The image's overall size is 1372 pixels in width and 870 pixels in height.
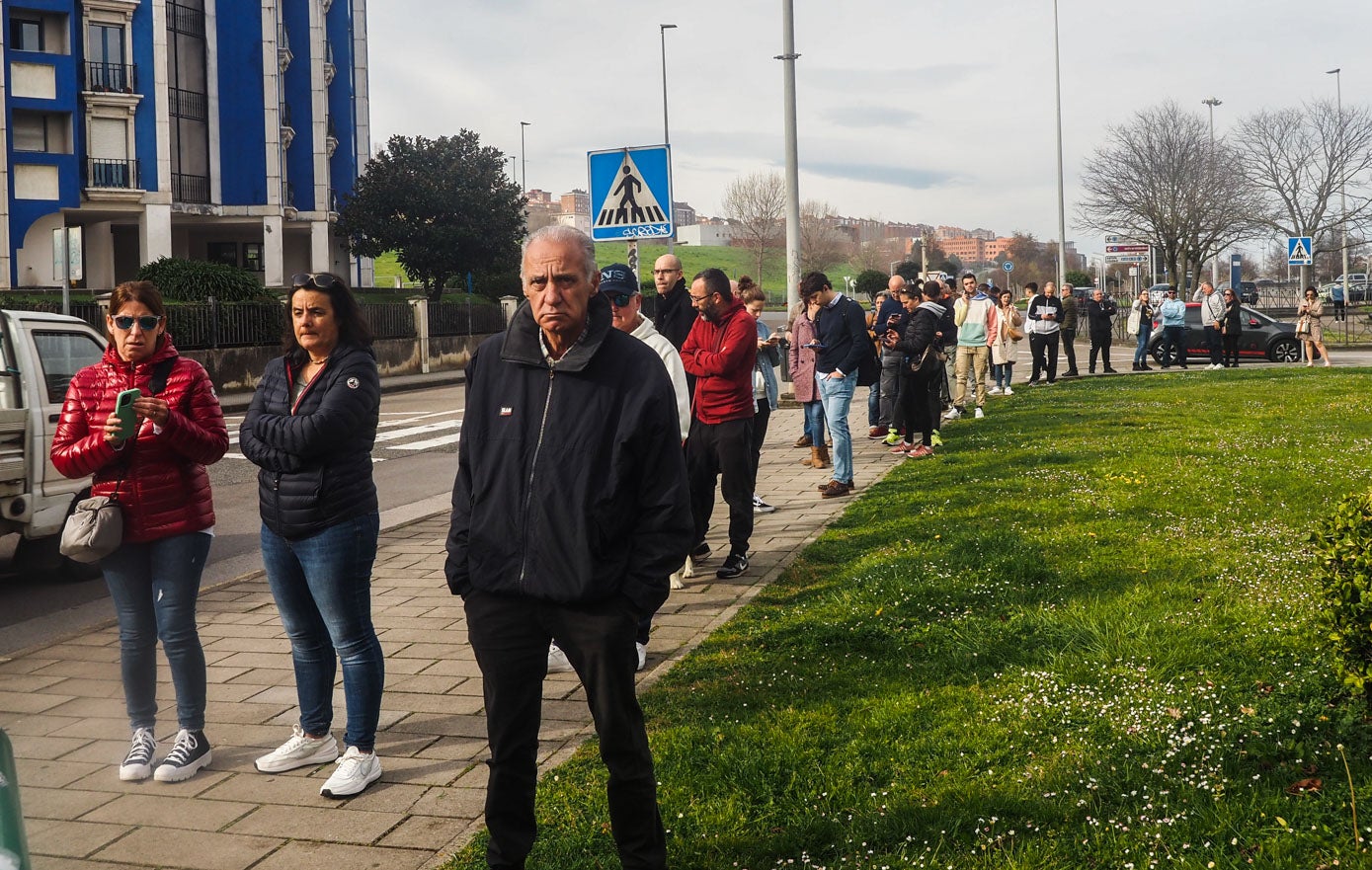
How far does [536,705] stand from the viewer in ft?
12.3

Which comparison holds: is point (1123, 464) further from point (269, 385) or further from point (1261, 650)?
point (269, 385)

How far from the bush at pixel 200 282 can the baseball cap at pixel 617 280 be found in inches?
978

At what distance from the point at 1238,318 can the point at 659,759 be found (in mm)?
26108

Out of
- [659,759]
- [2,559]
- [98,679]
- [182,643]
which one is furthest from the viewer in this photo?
[2,559]

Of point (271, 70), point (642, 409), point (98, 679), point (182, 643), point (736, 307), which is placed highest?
point (271, 70)

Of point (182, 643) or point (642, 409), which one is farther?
point (182, 643)

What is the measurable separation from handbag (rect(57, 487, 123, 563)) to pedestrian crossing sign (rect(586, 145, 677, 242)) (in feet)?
23.1

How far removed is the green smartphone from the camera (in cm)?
479

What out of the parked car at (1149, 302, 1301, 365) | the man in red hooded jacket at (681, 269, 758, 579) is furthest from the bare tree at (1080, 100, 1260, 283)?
the man in red hooded jacket at (681, 269, 758, 579)

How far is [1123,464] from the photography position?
460 inches

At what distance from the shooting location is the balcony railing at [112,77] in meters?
41.0

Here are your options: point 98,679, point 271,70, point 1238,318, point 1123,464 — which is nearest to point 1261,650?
point 98,679

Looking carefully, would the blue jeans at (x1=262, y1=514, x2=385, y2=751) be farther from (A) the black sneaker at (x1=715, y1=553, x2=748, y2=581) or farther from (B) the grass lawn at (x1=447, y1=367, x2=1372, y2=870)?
(A) the black sneaker at (x1=715, y1=553, x2=748, y2=581)

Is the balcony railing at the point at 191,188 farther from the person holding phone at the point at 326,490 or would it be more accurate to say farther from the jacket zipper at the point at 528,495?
the jacket zipper at the point at 528,495
